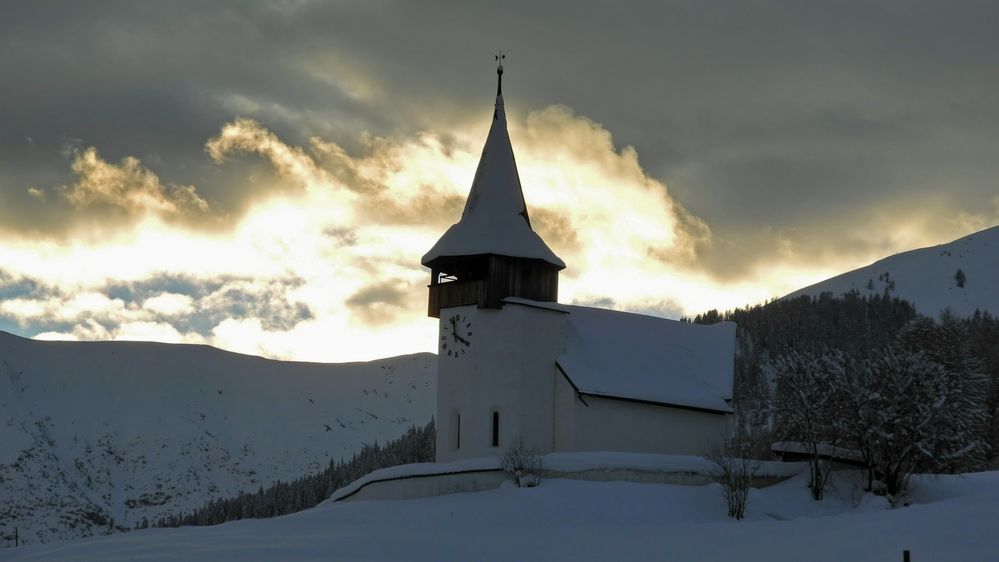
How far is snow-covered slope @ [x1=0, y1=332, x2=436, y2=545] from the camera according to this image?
117 m

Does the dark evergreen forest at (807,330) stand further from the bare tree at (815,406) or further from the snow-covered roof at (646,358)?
the bare tree at (815,406)

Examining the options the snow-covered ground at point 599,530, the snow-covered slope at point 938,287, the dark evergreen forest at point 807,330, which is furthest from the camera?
the snow-covered slope at point 938,287

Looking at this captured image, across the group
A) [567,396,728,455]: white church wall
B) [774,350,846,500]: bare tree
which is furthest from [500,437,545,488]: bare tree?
[774,350,846,500]: bare tree

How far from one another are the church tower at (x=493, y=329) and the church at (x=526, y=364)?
1.8 inches

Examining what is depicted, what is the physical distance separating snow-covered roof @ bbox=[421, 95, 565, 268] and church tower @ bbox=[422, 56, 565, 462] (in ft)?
0.18

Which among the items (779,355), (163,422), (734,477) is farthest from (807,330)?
(734,477)

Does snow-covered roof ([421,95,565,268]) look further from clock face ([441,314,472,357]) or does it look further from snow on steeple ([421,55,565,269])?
clock face ([441,314,472,357])

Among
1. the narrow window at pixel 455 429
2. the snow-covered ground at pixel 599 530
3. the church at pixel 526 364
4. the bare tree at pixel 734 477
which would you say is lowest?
the snow-covered ground at pixel 599 530

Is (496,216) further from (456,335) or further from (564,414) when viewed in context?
(564,414)

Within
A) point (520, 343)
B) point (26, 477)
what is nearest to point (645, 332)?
point (520, 343)

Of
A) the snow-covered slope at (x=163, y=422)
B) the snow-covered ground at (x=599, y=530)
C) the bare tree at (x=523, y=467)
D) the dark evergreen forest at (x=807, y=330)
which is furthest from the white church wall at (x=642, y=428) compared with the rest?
the snow-covered slope at (x=163, y=422)

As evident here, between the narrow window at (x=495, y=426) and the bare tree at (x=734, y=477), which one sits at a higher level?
the narrow window at (x=495, y=426)

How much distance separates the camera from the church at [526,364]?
46.6m

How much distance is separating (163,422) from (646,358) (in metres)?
99.0
